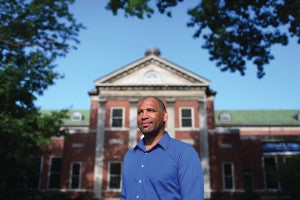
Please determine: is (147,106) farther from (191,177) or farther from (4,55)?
(4,55)

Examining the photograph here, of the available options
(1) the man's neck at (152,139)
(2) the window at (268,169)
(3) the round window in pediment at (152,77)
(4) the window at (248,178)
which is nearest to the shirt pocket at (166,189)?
(1) the man's neck at (152,139)

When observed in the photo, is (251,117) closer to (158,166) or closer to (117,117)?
(117,117)

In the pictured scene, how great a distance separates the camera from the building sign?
80.0ft

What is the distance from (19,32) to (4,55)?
1415 millimetres

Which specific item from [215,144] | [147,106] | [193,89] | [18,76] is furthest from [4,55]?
[215,144]

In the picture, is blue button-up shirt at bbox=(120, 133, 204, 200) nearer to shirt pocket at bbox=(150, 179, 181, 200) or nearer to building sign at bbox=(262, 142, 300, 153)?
shirt pocket at bbox=(150, 179, 181, 200)

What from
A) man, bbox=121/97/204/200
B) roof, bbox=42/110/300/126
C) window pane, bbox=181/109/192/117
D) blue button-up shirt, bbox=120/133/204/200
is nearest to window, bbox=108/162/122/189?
window pane, bbox=181/109/192/117

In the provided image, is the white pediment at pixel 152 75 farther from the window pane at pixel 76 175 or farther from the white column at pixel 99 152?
the window pane at pixel 76 175

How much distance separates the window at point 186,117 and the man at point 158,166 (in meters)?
22.0

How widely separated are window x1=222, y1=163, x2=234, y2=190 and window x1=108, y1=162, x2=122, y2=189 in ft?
28.2

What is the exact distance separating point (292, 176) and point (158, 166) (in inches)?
773

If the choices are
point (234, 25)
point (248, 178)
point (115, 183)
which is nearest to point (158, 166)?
point (234, 25)

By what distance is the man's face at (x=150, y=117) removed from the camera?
2951 millimetres

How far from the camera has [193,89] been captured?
2539 cm
